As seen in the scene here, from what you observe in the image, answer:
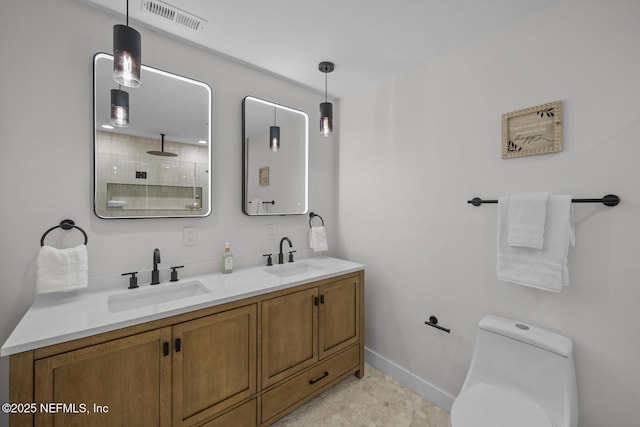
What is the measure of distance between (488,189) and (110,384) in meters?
2.11

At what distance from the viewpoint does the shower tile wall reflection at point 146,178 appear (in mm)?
1528

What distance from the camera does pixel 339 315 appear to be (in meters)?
1.99

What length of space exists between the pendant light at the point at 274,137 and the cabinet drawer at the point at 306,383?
1648 millimetres

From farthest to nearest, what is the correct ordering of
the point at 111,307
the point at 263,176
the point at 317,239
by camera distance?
1. the point at 317,239
2. the point at 263,176
3. the point at 111,307

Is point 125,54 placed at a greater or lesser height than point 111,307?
greater

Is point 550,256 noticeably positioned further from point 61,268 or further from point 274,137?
point 61,268

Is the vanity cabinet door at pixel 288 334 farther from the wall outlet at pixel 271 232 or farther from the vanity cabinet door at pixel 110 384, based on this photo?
the wall outlet at pixel 271 232

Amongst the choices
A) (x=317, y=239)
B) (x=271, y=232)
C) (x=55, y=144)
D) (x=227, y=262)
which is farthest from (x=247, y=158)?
(x=55, y=144)

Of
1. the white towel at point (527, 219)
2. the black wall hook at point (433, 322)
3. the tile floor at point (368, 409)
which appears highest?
the white towel at point (527, 219)

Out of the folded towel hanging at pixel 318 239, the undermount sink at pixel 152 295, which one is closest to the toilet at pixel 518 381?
the folded towel hanging at pixel 318 239

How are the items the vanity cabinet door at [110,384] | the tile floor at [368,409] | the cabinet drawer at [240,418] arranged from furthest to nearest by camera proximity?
the tile floor at [368,409], the cabinet drawer at [240,418], the vanity cabinet door at [110,384]

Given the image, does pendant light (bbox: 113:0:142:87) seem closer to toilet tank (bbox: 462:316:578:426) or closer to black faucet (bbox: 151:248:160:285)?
black faucet (bbox: 151:248:160:285)

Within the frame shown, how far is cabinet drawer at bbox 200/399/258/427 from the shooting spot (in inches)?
54.9

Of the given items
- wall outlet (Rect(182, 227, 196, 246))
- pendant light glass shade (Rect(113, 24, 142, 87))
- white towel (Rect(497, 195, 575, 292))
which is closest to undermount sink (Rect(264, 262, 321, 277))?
wall outlet (Rect(182, 227, 196, 246))
